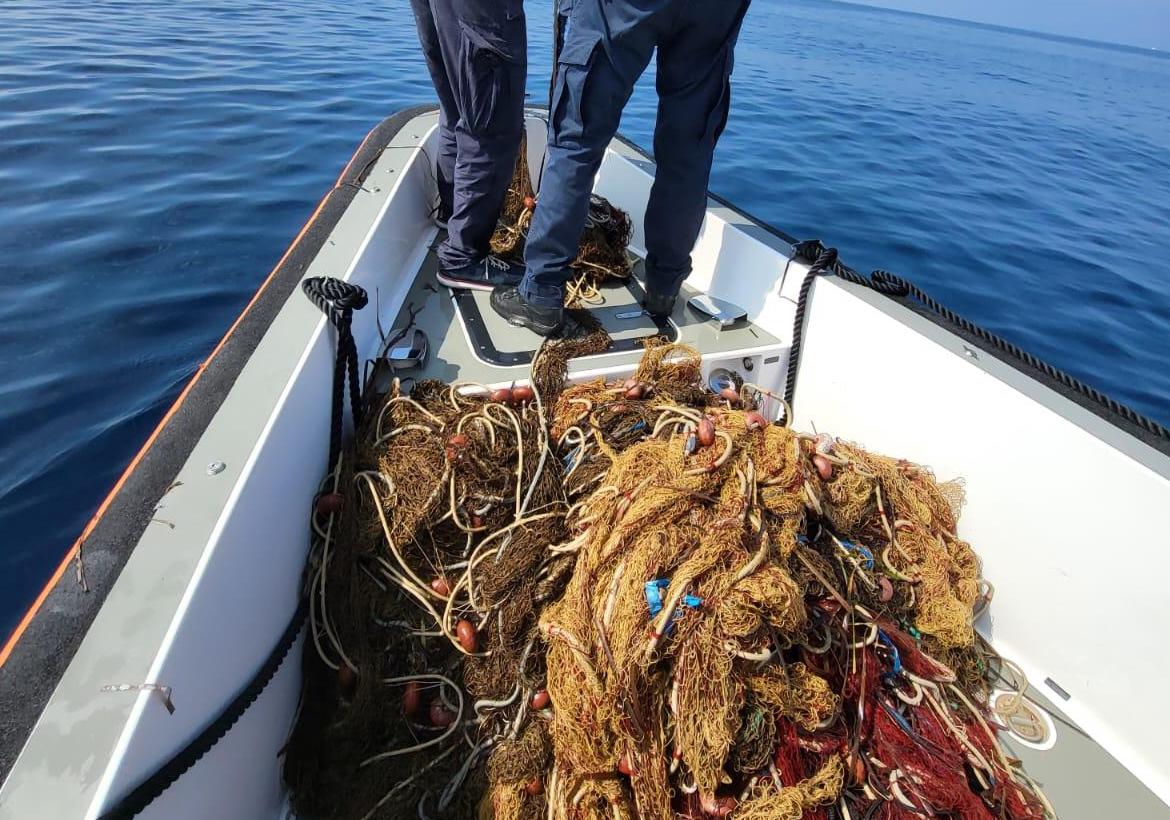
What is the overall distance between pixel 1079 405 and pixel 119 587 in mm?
2544

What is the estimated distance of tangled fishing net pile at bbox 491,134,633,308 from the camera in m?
3.05

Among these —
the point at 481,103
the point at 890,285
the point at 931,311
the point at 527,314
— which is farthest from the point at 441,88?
the point at 931,311

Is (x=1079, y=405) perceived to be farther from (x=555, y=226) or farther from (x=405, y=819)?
(x=405, y=819)

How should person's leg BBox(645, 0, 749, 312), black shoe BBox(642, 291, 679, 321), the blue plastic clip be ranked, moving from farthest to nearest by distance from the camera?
black shoe BBox(642, 291, 679, 321), person's leg BBox(645, 0, 749, 312), the blue plastic clip

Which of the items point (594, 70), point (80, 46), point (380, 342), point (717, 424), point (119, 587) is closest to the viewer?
point (119, 587)

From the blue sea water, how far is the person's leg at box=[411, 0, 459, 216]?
6.12 feet

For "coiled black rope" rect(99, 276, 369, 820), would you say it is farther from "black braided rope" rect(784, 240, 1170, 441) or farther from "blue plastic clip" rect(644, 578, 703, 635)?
"black braided rope" rect(784, 240, 1170, 441)

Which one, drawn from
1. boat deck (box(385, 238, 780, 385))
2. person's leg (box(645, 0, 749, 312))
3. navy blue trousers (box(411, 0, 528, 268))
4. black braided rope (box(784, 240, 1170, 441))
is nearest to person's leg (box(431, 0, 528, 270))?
navy blue trousers (box(411, 0, 528, 268))

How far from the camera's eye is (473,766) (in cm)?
160

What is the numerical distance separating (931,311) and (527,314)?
1557 millimetres

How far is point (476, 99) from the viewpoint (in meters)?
2.44

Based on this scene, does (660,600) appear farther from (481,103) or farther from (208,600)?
(481,103)

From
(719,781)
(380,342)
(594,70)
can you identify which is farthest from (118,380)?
(719,781)

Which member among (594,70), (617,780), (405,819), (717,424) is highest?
(594,70)
